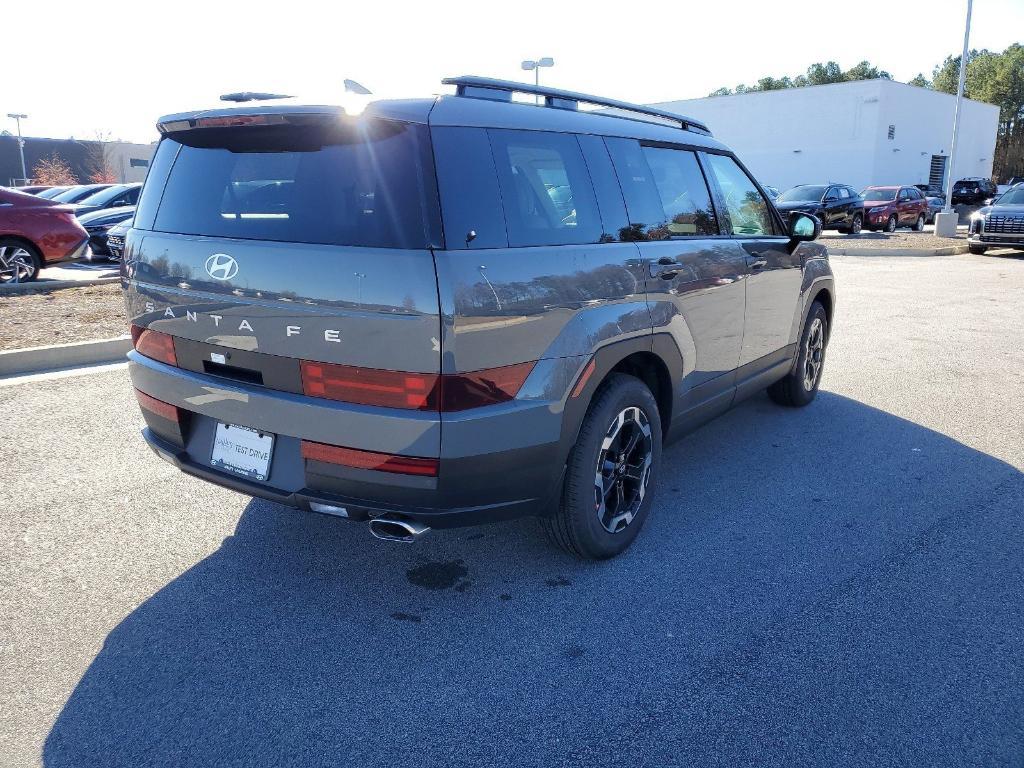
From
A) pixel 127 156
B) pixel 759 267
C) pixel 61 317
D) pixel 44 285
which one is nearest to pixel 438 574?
pixel 759 267

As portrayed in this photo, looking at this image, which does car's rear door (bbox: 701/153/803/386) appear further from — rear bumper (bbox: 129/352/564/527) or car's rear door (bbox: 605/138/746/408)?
rear bumper (bbox: 129/352/564/527)

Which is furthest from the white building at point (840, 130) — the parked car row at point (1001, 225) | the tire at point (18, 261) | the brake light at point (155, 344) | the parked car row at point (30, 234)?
the brake light at point (155, 344)

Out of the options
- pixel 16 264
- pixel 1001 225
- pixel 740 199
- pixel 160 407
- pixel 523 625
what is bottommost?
pixel 523 625

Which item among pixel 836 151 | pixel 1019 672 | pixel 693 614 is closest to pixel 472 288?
pixel 693 614

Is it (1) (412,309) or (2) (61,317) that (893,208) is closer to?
(2) (61,317)

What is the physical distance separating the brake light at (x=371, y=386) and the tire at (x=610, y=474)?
86 centimetres

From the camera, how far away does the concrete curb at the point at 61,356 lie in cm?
665

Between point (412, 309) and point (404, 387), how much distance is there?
0.90 feet

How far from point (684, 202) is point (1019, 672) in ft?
8.45

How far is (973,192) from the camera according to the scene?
42.3 metres

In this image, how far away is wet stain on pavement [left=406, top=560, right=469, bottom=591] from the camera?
342cm

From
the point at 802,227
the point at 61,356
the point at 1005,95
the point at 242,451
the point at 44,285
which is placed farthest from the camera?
the point at 1005,95

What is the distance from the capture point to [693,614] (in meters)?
3.20

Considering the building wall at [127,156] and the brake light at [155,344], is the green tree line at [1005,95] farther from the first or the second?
the brake light at [155,344]
